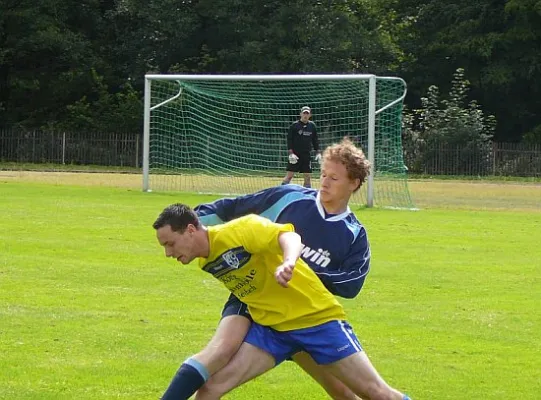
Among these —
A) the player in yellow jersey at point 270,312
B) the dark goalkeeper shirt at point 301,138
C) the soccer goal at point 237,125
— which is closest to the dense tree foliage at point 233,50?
the soccer goal at point 237,125

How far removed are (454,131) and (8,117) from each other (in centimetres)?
2063

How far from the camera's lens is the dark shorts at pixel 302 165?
2339cm

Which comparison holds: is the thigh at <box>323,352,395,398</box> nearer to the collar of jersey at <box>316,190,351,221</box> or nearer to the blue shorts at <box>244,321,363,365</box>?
the blue shorts at <box>244,321,363,365</box>

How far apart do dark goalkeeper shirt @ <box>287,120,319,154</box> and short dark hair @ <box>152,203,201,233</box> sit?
18298 millimetres

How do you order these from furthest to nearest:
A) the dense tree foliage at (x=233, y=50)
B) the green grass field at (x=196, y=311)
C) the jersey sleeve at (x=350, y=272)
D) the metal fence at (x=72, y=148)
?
1. the dense tree foliage at (x=233, y=50)
2. the metal fence at (x=72, y=148)
3. the green grass field at (x=196, y=311)
4. the jersey sleeve at (x=350, y=272)

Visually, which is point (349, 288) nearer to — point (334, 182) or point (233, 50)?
point (334, 182)

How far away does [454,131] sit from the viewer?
3916 centimetres

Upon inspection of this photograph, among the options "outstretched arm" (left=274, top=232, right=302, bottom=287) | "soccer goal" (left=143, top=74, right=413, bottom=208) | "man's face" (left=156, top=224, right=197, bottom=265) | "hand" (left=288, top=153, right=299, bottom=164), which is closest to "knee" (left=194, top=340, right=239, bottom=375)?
"man's face" (left=156, top=224, right=197, bottom=265)

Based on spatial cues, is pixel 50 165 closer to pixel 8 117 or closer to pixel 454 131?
pixel 8 117

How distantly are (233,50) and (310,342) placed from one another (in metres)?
42.4

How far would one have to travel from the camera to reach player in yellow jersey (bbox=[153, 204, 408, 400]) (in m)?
5.48

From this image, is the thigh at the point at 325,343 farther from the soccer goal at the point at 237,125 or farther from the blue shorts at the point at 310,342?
the soccer goal at the point at 237,125

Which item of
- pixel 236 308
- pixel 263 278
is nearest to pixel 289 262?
pixel 263 278

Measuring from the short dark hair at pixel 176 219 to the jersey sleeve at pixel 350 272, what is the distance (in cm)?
86
